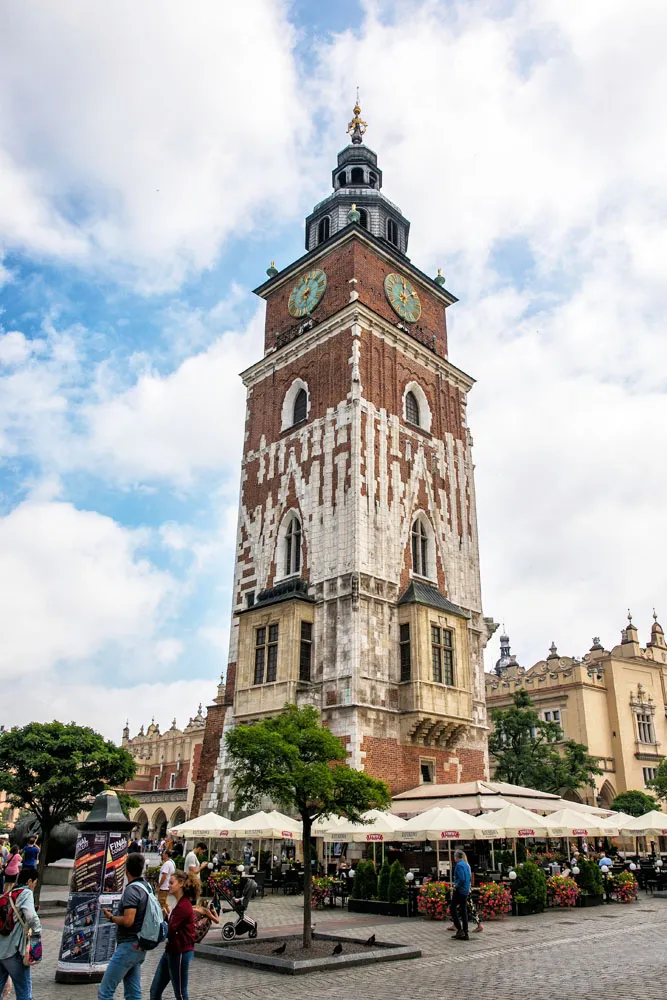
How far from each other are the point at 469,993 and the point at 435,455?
91.4ft

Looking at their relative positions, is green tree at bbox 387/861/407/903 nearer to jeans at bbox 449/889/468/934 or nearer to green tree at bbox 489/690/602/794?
jeans at bbox 449/889/468/934

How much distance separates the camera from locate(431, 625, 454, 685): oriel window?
31.4m

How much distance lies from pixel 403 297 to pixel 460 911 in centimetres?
2920

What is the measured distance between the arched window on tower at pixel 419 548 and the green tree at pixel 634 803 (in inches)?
900

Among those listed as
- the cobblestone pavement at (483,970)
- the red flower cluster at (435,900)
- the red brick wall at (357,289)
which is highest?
the red brick wall at (357,289)

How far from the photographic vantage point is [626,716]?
54.2m

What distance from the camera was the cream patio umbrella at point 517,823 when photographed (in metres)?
21.8

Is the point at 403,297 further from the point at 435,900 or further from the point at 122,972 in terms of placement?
the point at 122,972

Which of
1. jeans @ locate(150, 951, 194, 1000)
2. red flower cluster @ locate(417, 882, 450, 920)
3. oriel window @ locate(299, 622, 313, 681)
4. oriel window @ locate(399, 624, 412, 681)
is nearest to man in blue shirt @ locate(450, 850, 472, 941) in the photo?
red flower cluster @ locate(417, 882, 450, 920)

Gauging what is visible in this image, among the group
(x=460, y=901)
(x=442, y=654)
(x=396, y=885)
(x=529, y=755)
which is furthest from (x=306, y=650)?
(x=529, y=755)

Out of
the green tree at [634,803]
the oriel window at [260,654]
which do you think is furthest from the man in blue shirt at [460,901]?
the green tree at [634,803]

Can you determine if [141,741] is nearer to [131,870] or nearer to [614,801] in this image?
[614,801]

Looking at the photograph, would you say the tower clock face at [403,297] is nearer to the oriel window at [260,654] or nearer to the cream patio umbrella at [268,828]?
the oriel window at [260,654]

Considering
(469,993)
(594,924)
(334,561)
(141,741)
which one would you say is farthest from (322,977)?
(141,741)
